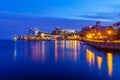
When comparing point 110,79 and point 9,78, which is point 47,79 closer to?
point 9,78

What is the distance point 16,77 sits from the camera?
27.8 meters

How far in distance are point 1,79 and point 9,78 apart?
798mm

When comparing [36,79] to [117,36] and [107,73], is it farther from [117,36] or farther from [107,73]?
[117,36]

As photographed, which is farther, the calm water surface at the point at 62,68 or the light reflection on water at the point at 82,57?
the light reflection on water at the point at 82,57

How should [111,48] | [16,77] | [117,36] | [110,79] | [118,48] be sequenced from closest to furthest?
[110,79] < [16,77] < [118,48] < [111,48] < [117,36]

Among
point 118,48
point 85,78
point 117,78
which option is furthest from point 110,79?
point 118,48

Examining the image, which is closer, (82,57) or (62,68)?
(62,68)

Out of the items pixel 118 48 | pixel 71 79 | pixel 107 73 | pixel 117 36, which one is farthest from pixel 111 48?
pixel 71 79

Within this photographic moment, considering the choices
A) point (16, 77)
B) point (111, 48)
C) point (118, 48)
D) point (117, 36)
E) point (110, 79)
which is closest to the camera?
point (110, 79)

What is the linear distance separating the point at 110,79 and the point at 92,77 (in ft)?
6.33

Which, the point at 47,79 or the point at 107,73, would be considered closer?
the point at 47,79

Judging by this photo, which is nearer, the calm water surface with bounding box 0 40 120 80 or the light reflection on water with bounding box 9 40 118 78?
the calm water surface with bounding box 0 40 120 80

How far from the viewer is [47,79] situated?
26328 millimetres

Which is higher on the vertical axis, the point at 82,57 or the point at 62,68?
the point at 82,57
